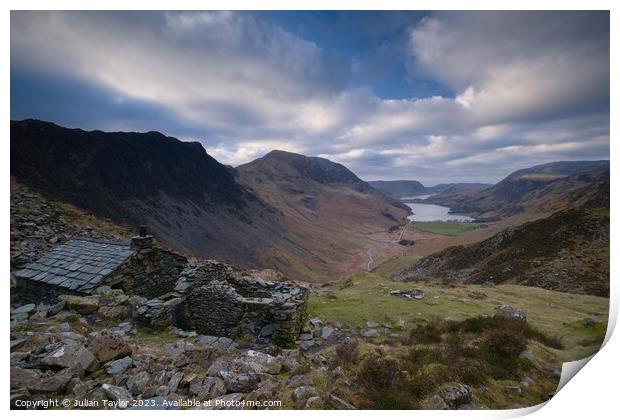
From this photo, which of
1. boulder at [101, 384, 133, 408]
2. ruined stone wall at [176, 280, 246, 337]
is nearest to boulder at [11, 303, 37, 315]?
ruined stone wall at [176, 280, 246, 337]

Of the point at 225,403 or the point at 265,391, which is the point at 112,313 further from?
the point at 265,391

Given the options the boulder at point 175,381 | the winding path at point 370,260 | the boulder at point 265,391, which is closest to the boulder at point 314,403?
the boulder at point 265,391

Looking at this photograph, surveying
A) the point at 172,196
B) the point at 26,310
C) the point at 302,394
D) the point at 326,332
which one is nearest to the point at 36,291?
the point at 26,310

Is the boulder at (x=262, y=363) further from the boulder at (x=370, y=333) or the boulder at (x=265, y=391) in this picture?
the boulder at (x=370, y=333)

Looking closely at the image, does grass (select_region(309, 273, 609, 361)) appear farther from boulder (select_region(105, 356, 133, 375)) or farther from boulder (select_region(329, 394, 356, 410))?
boulder (select_region(105, 356, 133, 375))

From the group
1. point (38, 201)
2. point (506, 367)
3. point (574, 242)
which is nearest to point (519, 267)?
point (574, 242)

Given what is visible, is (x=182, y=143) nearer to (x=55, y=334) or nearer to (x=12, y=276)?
(x=12, y=276)
